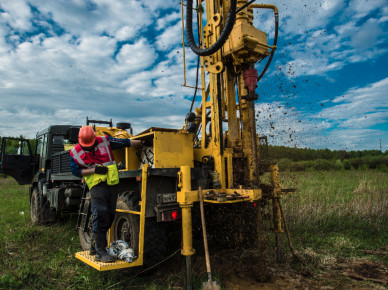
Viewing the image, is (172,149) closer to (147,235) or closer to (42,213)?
(147,235)

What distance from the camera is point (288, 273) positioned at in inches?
166

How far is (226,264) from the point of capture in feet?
14.6

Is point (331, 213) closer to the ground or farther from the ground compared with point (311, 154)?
closer to the ground

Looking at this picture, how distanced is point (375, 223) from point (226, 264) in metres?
4.25

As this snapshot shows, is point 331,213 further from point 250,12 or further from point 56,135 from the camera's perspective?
point 56,135

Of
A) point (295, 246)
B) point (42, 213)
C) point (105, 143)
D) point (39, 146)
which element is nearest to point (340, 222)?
point (295, 246)

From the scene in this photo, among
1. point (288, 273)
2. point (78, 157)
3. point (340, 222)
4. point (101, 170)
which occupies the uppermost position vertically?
point (78, 157)

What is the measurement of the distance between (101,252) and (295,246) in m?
3.31

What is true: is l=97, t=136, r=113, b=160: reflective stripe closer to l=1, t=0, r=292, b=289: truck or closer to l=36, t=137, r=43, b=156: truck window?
l=1, t=0, r=292, b=289: truck

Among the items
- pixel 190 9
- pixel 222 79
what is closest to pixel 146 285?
pixel 222 79

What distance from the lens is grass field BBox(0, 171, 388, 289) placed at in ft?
13.1

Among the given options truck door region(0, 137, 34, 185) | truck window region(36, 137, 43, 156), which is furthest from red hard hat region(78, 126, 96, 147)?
truck door region(0, 137, 34, 185)

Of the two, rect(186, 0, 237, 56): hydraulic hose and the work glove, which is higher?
rect(186, 0, 237, 56): hydraulic hose

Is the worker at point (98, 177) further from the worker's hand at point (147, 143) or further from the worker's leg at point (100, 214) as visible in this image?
the worker's hand at point (147, 143)
